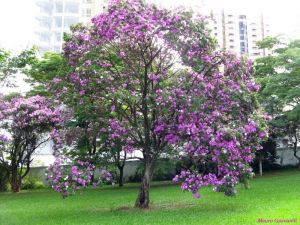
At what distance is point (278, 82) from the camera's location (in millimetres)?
21469

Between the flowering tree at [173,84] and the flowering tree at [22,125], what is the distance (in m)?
7.52

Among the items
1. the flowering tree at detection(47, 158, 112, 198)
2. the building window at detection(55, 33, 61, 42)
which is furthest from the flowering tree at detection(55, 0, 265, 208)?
the building window at detection(55, 33, 61, 42)

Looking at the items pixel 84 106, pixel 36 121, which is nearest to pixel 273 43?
pixel 36 121

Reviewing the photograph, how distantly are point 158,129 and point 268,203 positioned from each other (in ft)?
12.1

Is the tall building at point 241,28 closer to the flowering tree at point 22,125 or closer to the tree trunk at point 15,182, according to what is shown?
the flowering tree at point 22,125

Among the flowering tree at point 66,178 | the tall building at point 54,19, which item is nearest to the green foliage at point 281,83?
the flowering tree at point 66,178

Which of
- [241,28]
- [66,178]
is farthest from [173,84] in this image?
[241,28]

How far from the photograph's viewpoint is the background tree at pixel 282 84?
68.8ft

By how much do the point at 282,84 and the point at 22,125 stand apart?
14.5 metres

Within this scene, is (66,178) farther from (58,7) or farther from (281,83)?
(58,7)

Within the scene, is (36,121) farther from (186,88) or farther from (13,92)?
(186,88)

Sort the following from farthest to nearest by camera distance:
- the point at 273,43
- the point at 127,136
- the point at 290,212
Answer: the point at 273,43
the point at 127,136
the point at 290,212

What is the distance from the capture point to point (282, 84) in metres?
21.4

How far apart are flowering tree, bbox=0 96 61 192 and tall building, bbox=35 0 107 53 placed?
1909 inches
